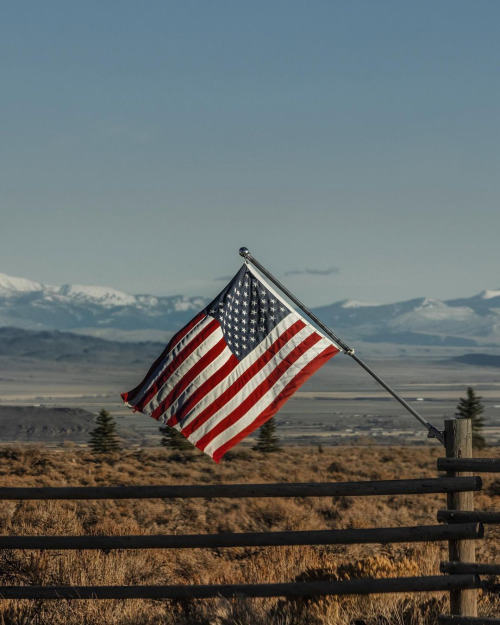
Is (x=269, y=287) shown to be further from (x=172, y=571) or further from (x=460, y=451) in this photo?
(x=172, y=571)

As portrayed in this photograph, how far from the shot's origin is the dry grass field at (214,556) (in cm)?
912

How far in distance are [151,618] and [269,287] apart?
10.8 feet

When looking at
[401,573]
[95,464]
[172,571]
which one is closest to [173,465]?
[95,464]

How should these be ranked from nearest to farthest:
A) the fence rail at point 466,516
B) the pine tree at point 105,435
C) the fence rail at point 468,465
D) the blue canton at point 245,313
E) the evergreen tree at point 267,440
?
1. the fence rail at point 468,465
2. the fence rail at point 466,516
3. the blue canton at point 245,313
4. the pine tree at point 105,435
5. the evergreen tree at point 267,440

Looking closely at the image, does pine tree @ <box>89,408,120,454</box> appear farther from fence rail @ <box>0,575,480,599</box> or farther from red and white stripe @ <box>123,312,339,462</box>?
fence rail @ <box>0,575,480,599</box>

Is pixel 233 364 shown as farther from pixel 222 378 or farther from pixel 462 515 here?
pixel 462 515

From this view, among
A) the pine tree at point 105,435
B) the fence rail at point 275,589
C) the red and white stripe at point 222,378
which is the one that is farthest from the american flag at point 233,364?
the pine tree at point 105,435

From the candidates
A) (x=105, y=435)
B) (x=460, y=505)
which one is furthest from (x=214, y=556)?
(x=105, y=435)

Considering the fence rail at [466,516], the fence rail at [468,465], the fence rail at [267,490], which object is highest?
the fence rail at [468,465]

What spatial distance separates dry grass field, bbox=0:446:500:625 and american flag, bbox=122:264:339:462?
5.61 ft

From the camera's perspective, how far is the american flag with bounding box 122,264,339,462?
9.31 m

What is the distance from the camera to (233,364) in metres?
9.40

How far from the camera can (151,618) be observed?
9344mm

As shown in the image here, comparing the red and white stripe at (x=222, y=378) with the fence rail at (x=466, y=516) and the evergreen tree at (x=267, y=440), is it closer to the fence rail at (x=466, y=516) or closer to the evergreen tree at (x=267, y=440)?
Result: the fence rail at (x=466, y=516)
